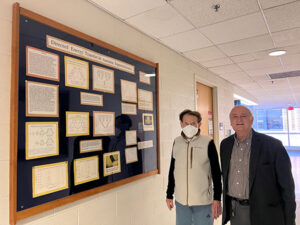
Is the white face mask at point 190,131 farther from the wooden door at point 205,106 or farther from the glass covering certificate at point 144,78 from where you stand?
the wooden door at point 205,106

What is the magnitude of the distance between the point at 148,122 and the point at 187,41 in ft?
3.74

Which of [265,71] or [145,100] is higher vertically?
[265,71]

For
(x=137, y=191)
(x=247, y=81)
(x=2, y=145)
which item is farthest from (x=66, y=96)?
(x=247, y=81)

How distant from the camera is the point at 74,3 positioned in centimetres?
166

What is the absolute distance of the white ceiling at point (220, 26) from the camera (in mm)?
1857

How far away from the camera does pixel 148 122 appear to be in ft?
7.80

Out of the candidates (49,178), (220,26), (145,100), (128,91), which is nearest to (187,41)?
(220,26)

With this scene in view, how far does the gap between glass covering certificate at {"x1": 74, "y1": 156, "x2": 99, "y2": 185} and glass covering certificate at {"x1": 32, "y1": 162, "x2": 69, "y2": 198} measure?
0.27 feet

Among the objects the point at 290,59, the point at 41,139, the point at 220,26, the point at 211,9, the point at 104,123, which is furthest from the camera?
the point at 290,59

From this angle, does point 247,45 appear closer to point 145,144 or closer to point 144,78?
point 144,78

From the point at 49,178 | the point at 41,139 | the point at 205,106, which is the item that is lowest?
the point at 49,178

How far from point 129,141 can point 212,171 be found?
2.66ft

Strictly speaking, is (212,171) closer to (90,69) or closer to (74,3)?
(90,69)

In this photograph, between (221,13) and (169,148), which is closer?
(221,13)
